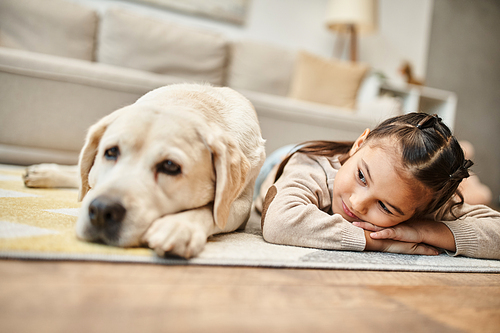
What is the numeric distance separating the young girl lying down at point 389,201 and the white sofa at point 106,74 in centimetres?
197

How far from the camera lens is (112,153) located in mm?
1238

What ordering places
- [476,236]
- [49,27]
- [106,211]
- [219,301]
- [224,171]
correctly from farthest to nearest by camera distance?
[49,27] < [476,236] < [224,171] < [106,211] < [219,301]

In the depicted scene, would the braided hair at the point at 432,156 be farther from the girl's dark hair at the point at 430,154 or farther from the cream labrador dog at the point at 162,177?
the cream labrador dog at the point at 162,177

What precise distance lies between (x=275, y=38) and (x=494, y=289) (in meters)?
5.39

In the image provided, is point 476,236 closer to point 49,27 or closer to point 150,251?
point 150,251

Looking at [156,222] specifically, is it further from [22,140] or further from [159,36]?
[159,36]

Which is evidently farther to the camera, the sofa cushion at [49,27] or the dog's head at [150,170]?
the sofa cushion at [49,27]

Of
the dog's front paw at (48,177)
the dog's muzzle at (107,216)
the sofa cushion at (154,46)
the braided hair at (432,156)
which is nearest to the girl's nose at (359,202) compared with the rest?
the braided hair at (432,156)

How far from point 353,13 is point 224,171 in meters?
5.07

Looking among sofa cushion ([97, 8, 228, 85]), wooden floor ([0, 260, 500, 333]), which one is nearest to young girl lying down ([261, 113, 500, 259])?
wooden floor ([0, 260, 500, 333])

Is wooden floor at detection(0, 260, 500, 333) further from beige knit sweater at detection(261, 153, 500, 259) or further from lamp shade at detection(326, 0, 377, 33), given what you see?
lamp shade at detection(326, 0, 377, 33)

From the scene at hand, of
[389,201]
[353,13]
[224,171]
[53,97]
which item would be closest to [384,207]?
[389,201]

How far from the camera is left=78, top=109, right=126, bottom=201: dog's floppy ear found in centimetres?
132

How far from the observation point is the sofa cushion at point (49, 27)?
12.8 ft
